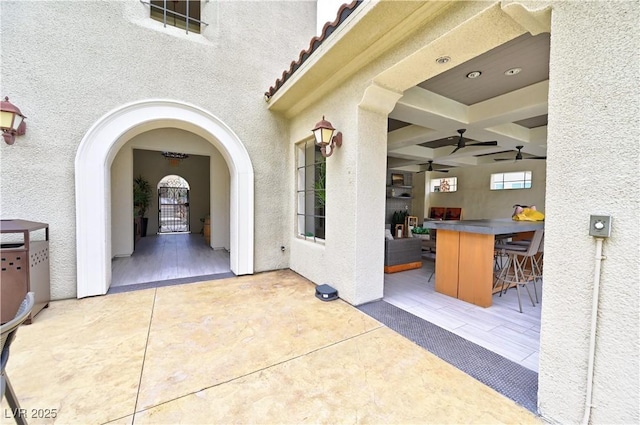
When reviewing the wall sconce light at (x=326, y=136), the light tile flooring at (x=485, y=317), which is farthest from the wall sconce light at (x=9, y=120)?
the light tile flooring at (x=485, y=317)

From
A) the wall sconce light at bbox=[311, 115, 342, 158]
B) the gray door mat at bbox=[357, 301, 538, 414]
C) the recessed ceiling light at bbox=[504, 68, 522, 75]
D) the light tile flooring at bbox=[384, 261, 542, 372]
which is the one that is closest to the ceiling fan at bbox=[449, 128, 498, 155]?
the recessed ceiling light at bbox=[504, 68, 522, 75]

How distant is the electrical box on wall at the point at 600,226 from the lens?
1.51m

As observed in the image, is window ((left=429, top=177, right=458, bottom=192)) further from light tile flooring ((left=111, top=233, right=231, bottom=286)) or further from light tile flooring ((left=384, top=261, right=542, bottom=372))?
light tile flooring ((left=111, top=233, right=231, bottom=286))

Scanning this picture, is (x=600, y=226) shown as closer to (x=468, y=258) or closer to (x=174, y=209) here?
(x=468, y=258)

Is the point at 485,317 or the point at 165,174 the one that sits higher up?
the point at 165,174

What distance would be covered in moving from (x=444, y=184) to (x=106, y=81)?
1308cm

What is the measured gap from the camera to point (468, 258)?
402 cm

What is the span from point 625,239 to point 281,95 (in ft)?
15.0

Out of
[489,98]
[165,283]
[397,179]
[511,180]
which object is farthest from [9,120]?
[511,180]

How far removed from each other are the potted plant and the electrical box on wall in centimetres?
1212

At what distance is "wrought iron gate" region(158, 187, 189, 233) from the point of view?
43.7ft

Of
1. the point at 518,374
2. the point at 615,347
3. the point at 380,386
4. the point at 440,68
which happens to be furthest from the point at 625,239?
the point at 440,68

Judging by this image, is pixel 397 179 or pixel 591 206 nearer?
pixel 591 206

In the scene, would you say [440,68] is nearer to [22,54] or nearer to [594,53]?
[594,53]
